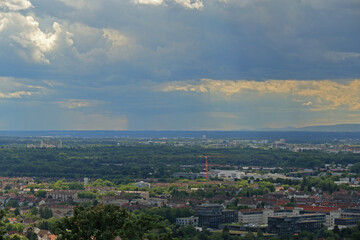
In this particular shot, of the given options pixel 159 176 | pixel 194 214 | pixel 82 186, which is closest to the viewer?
pixel 194 214

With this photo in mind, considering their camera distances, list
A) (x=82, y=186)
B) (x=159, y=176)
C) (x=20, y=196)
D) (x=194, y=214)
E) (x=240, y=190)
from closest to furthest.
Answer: (x=194, y=214)
(x=20, y=196)
(x=240, y=190)
(x=82, y=186)
(x=159, y=176)

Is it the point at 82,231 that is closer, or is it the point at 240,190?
the point at 82,231

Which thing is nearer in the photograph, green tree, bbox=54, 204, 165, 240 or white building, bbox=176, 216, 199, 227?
green tree, bbox=54, 204, 165, 240

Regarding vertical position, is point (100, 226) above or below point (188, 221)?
above

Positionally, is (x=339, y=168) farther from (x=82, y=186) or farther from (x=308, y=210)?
(x=308, y=210)

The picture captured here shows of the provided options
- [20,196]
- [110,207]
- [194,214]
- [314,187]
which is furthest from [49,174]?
[110,207]

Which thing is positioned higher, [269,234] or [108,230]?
[108,230]

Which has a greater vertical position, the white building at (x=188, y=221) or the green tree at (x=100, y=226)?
the green tree at (x=100, y=226)

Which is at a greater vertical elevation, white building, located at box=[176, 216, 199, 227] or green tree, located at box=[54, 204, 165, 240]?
green tree, located at box=[54, 204, 165, 240]

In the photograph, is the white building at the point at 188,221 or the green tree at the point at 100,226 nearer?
the green tree at the point at 100,226

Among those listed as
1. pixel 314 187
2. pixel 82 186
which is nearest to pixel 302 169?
pixel 314 187

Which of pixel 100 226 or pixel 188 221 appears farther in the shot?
pixel 188 221
